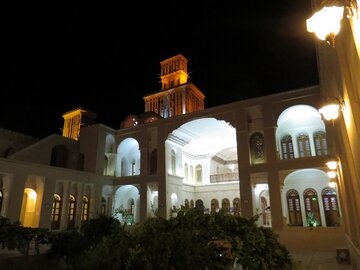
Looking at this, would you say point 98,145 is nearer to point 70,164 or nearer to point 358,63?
point 70,164

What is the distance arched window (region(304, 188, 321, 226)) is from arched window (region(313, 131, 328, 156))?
8.70 ft

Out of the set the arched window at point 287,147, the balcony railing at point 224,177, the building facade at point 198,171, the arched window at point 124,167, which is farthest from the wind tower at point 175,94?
the arched window at point 287,147

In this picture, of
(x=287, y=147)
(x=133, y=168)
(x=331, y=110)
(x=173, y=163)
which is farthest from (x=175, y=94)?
(x=331, y=110)

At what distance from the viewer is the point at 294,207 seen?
19.5 metres

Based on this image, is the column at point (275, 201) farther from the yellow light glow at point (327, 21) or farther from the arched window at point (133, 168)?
the yellow light glow at point (327, 21)

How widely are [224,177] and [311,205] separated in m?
8.77

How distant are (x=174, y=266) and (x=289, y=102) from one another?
1600cm

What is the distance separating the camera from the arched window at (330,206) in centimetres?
1800

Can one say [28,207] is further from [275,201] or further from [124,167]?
[275,201]

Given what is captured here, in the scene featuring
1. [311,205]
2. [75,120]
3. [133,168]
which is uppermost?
[75,120]

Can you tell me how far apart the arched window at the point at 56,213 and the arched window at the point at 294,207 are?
15.9 metres

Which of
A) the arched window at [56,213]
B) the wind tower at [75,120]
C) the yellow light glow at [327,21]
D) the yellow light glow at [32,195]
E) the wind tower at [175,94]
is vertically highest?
the wind tower at [175,94]

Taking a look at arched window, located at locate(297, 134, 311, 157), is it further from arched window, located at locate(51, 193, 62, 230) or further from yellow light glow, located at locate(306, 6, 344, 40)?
yellow light glow, located at locate(306, 6, 344, 40)

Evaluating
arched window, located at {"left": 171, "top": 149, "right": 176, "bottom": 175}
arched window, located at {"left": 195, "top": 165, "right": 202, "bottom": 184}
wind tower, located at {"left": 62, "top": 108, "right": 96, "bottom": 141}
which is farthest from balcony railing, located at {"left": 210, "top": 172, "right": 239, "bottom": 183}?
wind tower, located at {"left": 62, "top": 108, "right": 96, "bottom": 141}
